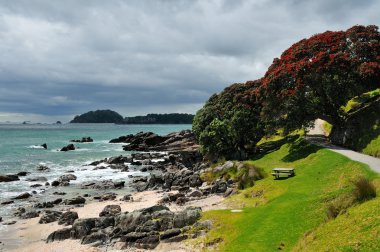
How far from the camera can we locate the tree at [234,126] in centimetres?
5197

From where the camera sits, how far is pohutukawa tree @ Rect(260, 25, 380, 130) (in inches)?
1555

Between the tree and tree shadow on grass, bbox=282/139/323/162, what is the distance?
305 inches

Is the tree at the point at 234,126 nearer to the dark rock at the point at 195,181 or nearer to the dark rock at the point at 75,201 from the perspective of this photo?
the dark rock at the point at 195,181

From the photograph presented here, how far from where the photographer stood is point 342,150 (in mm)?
37438

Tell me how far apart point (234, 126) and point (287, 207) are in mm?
29567

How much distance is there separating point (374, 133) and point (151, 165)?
52256 mm

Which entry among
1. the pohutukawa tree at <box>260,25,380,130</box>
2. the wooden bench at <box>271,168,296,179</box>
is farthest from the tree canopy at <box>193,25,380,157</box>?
the wooden bench at <box>271,168,296,179</box>

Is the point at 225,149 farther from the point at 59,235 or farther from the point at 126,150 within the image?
the point at 126,150

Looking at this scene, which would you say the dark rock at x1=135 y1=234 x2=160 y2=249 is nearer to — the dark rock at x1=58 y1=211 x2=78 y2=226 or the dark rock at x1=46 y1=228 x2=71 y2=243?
the dark rock at x1=46 y1=228 x2=71 y2=243

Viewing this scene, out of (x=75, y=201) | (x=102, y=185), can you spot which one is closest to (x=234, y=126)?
(x=102, y=185)

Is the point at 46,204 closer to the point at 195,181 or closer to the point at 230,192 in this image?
the point at 195,181

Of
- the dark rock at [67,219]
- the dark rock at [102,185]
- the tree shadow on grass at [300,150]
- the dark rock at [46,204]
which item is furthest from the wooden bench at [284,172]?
the dark rock at [102,185]

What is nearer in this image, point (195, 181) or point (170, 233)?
point (170, 233)

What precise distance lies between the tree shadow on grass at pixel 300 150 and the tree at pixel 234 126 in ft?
25.4
